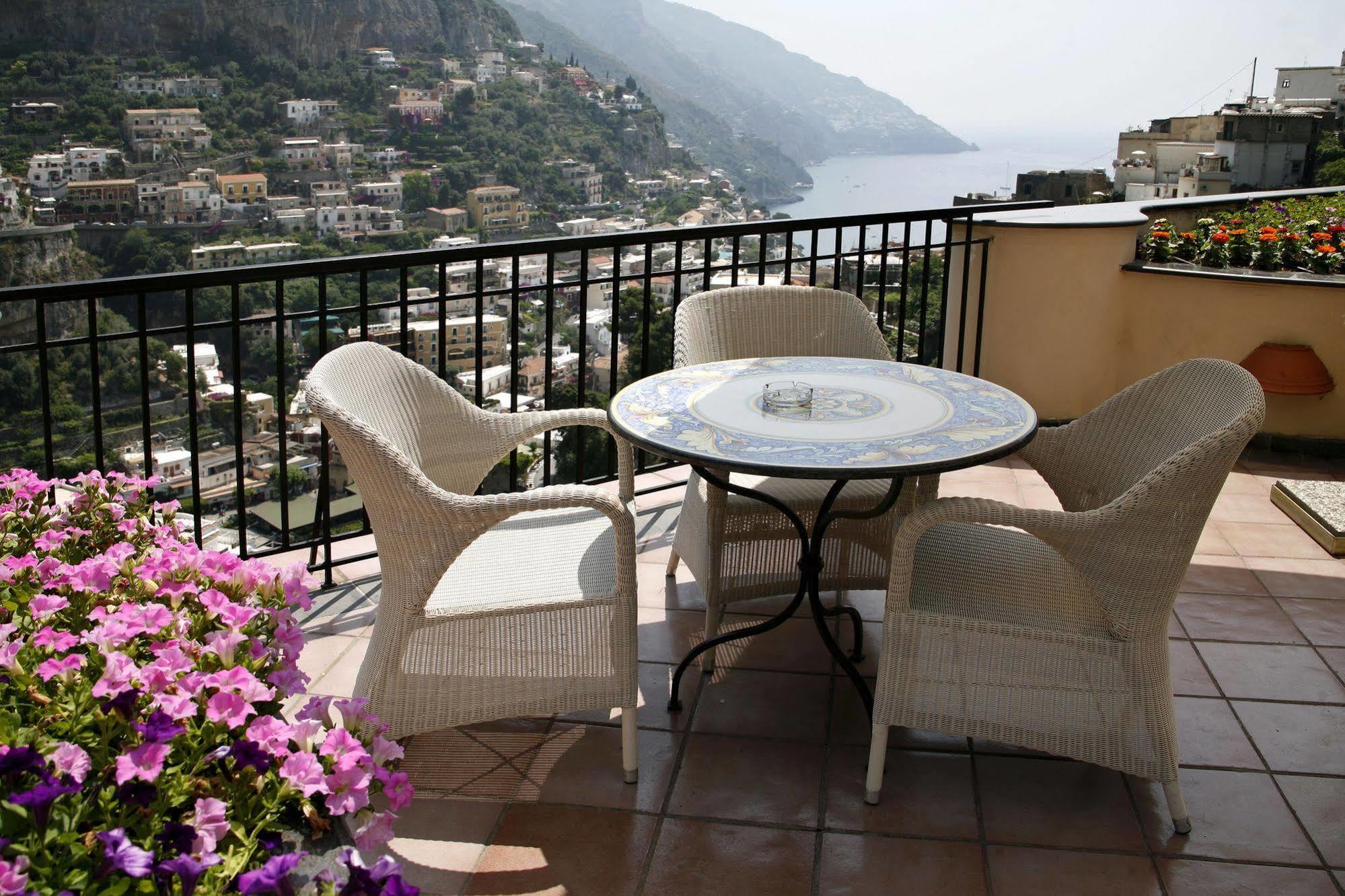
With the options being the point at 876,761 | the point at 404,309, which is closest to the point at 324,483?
the point at 404,309

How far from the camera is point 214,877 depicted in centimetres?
94

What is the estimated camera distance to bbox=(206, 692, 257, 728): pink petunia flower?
1.10 metres

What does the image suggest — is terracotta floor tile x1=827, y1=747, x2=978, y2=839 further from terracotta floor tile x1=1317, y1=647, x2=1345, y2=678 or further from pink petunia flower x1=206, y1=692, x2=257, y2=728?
pink petunia flower x1=206, y1=692, x2=257, y2=728

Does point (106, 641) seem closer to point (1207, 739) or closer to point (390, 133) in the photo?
point (1207, 739)

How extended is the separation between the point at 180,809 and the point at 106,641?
8.9 inches

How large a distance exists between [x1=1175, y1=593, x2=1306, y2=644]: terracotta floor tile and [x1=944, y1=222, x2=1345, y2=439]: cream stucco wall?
1.86 meters

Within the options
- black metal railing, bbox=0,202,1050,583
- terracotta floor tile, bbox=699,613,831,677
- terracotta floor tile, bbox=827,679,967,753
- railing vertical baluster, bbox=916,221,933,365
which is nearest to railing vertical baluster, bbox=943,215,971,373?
black metal railing, bbox=0,202,1050,583

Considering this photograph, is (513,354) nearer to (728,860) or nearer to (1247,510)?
(728,860)

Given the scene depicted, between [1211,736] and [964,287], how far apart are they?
2.77m

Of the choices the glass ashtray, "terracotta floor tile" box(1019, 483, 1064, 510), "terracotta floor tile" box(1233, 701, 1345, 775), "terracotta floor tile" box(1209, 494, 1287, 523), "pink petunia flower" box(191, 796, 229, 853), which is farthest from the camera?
"terracotta floor tile" box(1019, 483, 1064, 510)

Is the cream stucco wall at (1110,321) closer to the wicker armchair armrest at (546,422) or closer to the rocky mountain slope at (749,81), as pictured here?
the wicker armchair armrest at (546,422)

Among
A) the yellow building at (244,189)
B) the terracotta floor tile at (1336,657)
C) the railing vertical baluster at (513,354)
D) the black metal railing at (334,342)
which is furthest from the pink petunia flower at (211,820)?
the yellow building at (244,189)

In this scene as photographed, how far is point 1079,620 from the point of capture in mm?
2158

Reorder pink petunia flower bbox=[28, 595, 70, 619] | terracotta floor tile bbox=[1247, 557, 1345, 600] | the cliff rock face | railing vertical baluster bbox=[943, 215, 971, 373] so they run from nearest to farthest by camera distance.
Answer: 1. pink petunia flower bbox=[28, 595, 70, 619]
2. terracotta floor tile bbox=[1247, 557, 1345, 600]
3. railing vertical baluster bbox=[943, 215, 971, 373]
4. the cliff rock face
